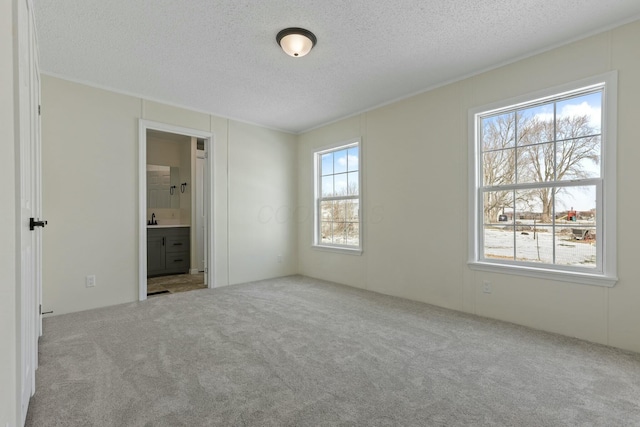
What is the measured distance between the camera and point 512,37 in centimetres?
257

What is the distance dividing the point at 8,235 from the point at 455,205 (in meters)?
3.43

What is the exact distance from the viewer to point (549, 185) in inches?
109

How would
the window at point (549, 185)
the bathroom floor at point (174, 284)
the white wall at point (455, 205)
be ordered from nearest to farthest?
the white wall at point (455, 205)
the window at point (549, 185)
the bathroom floor at point (174, 284)

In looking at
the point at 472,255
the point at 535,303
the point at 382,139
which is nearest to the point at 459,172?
the point at 472,255

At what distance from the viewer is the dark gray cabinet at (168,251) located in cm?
530

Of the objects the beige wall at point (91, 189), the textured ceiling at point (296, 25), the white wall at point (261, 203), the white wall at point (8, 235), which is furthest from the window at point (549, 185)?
the beige wall at point (91, 189)

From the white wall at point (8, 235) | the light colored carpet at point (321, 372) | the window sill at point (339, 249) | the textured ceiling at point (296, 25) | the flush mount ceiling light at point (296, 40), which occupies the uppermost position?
the textured ceiling at point (296, 25)

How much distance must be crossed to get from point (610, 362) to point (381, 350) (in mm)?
1570

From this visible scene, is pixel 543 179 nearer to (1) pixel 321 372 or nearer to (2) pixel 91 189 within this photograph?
(1) pixel 321 372

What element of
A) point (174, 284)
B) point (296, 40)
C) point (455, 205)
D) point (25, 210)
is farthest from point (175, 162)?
point (455, 205)

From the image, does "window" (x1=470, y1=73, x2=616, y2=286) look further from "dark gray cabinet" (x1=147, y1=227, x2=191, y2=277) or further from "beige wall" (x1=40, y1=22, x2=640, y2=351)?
"dark gray cabinet" (x1=147, y1=227, x2=191, y2=277)

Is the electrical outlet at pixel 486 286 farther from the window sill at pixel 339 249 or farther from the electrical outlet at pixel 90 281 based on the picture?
the electrical outlet at pixel 90 281

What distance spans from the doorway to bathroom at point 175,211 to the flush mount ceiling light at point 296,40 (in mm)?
2877

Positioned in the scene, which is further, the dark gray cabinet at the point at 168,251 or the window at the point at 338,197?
the dark gray cabinet at the point at 168,251
